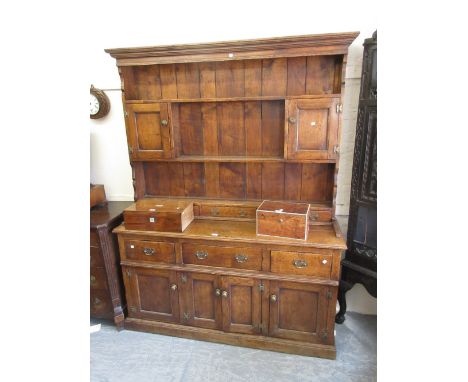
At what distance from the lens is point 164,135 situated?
1869mm

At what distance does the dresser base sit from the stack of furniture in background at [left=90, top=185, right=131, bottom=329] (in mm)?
166

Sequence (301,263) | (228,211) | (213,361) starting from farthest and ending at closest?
(228,211), (213,361), (301,263)

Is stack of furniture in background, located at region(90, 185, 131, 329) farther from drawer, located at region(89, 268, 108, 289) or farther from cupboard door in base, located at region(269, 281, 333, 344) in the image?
cupboard door in base, located at region(269, 281, 333, 344)

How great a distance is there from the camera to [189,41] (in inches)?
75.1

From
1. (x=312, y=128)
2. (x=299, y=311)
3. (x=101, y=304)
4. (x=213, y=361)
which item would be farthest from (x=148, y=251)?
(x=312, y=128)

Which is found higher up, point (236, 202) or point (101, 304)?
point (236, 202)

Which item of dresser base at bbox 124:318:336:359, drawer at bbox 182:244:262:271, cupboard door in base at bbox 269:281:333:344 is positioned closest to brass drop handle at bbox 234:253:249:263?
drawer at bbox 182:244:262:271

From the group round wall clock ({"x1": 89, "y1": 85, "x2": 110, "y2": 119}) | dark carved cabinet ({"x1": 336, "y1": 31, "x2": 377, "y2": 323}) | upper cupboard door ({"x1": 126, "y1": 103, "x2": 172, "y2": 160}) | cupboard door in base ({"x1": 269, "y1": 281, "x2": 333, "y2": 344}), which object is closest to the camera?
dark carved cabinet ({"x1": 336, "y1": 31, "x2": 377, "y2": 323})

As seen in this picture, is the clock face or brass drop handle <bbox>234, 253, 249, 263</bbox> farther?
the clock face

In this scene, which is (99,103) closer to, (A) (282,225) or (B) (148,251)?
(B) (148,251)

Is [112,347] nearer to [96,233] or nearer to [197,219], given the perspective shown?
[96,233]

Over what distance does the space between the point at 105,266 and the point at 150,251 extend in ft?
1.13

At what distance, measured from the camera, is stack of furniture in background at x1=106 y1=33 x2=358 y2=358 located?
167 centimetres
